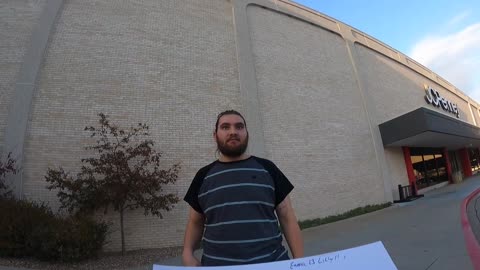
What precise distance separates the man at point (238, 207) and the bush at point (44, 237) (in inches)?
284

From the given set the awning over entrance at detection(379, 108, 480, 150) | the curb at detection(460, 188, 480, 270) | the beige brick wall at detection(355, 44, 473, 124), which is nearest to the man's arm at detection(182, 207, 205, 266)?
the curb at detection(460, 188, 480, 270)

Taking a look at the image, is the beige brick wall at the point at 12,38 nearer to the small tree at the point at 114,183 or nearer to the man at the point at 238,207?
the small tree at the point at 114,183

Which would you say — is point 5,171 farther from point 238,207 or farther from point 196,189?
point 238,207

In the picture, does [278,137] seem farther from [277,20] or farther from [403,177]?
[403,177]

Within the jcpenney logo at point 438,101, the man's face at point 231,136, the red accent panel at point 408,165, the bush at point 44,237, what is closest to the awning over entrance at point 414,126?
the red accent panel at point 408,165

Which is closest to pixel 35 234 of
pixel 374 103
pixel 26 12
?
pixel 26 12

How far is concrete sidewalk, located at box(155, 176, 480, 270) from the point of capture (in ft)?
22.1

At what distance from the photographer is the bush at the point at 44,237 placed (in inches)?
340

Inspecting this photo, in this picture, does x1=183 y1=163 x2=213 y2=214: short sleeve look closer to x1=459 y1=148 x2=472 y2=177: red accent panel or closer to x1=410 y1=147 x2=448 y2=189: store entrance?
x1=410 y1=147 x2=448 y2=189: store entrance

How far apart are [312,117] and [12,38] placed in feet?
37.9

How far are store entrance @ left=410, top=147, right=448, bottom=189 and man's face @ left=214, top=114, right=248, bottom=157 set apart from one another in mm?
24347

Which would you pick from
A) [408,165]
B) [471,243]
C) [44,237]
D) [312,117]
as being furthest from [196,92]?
[408,165]

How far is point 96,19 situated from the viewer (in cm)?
1368

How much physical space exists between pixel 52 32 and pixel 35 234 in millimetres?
7355
